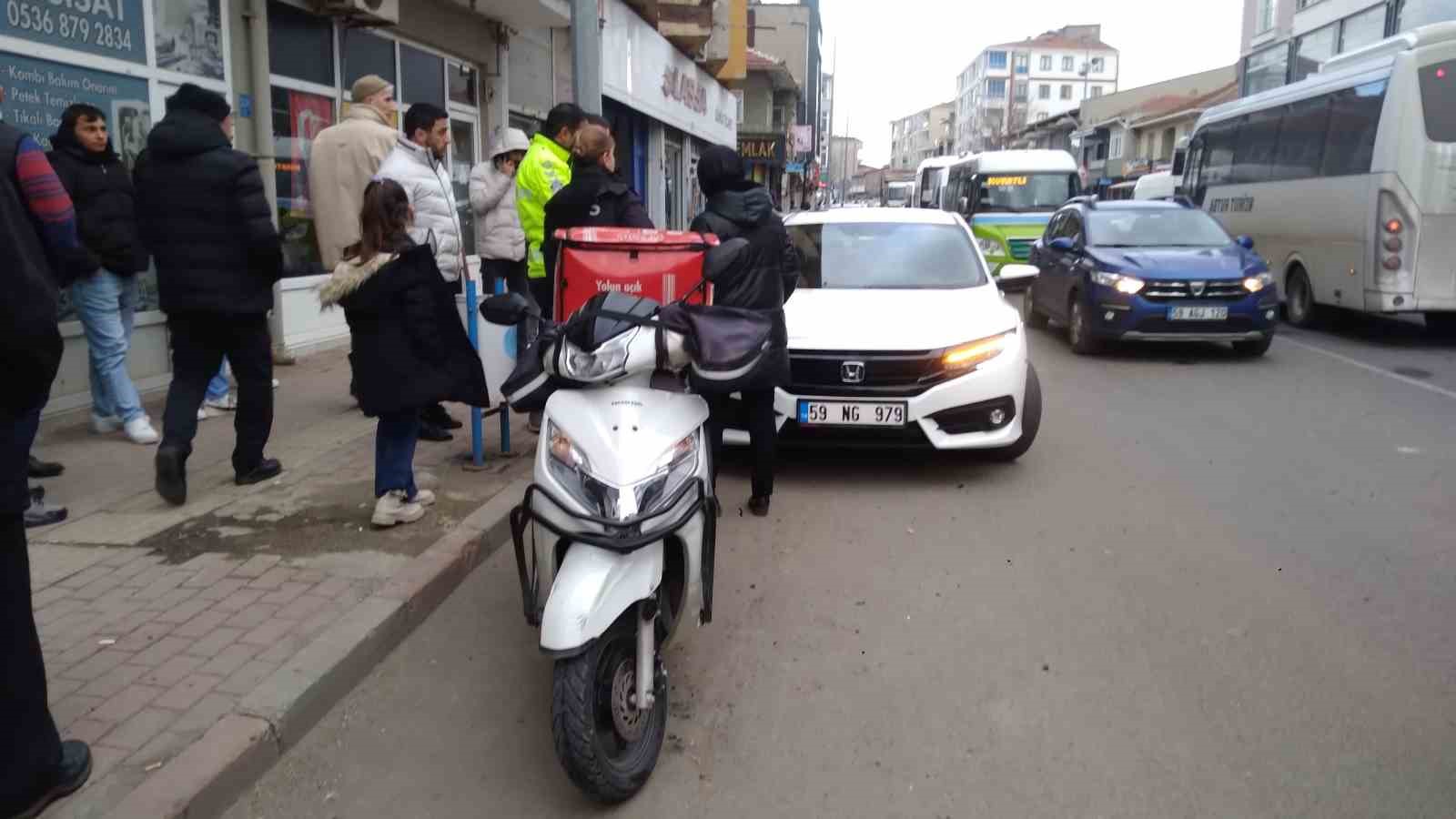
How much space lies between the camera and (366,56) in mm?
11477

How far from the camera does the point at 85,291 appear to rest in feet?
21.5

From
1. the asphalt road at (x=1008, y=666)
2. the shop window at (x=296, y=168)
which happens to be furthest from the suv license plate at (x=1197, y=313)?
the shop window at (x=296, y=168)

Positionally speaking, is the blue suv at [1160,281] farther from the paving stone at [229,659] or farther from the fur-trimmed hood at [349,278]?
the paving stone at [229,659]

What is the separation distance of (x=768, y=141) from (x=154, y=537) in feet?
153

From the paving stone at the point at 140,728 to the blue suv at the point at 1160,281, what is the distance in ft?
30.6

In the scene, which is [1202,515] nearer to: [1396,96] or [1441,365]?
[1441,365]

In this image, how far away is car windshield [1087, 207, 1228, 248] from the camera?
12508 millimetres

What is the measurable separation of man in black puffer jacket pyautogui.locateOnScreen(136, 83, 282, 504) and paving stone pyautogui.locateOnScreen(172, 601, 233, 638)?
1429 mm

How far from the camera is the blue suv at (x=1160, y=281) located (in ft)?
37.4

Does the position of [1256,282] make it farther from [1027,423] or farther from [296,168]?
[296,168]

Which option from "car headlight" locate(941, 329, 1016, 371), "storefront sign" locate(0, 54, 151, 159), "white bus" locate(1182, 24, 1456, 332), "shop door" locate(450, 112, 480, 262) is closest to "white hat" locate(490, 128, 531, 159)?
"storefront sign" locate(0, 54, 151, 159)

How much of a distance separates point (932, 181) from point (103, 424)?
29.1m

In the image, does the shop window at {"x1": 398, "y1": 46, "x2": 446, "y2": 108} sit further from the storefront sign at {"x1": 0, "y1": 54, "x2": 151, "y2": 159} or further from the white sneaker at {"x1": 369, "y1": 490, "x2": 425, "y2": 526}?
the white sneaker at {"x1": 369, "y1": 490, "x2": 425, "y2": 526}

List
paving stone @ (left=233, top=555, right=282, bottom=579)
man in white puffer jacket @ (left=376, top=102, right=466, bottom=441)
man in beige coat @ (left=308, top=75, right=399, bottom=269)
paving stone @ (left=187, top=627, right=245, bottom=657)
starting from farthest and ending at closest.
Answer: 1. man in beige coat @ (left=308, top=75, right=399, bottom=269)
2. man in white puffer jacket @ (left=376, top=102, right=466, bottom=441)
3. paving stone @ (left=233, top=555, right=282, bottom=579)
4. paving stone @ (left=187, top=627, right=245, bottom=657)
